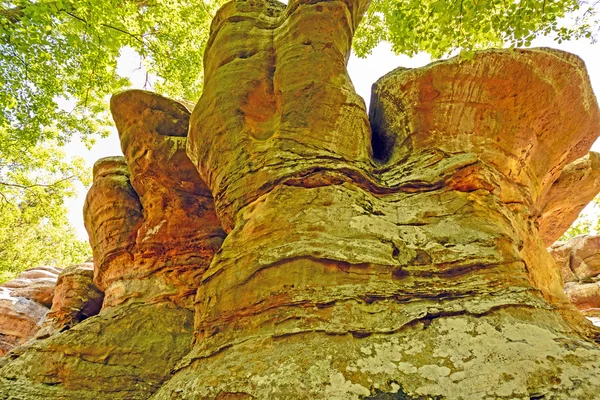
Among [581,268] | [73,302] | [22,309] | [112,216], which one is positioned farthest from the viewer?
[581,268]

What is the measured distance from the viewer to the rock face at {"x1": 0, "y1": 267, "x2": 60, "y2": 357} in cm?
1305

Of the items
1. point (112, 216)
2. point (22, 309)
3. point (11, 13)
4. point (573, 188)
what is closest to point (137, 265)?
point (112, 216)

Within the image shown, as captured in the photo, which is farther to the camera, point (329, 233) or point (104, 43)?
point (104, 43)

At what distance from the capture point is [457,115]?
5617 mm

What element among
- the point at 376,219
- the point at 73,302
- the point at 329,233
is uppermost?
the point at 73,302

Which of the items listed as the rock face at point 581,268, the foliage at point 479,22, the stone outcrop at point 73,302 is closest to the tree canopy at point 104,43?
the foliage at point 479,22

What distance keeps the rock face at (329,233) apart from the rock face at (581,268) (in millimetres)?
8435

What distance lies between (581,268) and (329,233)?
16.5 metres

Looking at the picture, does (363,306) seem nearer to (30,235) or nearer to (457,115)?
(457,115)

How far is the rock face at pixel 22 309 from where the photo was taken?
13.1 meters

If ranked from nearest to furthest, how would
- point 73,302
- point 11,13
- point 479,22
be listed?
point 479,22 < point 11,13 < point 73,302

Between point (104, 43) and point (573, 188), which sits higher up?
point (104, 43)

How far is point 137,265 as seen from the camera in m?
8.05

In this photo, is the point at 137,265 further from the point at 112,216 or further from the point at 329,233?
the point at 329,233
